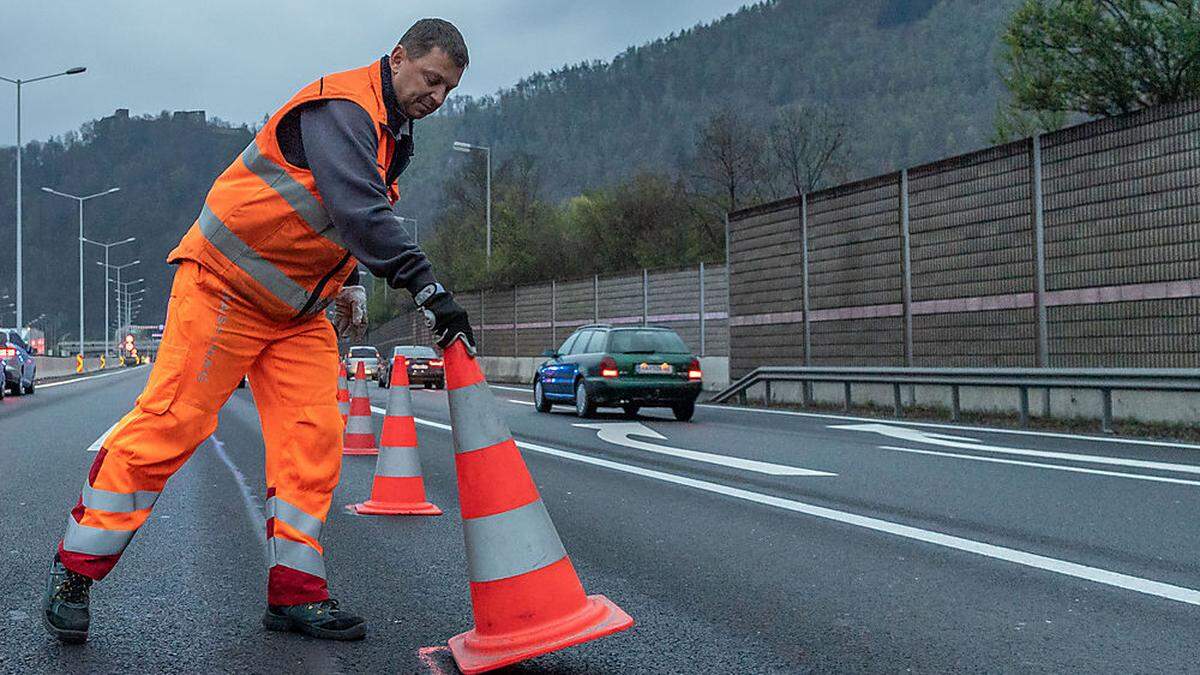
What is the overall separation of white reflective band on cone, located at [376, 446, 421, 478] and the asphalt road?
1.22 feet

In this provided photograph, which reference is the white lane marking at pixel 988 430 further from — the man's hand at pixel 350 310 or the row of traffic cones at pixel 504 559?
the row of traffic cones at pixel 504 559

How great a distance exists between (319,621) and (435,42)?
191cm

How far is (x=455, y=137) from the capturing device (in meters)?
144

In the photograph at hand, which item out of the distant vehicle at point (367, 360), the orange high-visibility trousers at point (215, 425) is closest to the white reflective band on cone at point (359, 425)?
the orange high-visibility trousers at point (215, 425)

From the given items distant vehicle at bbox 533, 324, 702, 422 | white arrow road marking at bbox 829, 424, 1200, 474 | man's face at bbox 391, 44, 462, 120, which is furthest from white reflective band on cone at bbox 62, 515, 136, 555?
distant vehicle at bbox 533, 324, 702, 422

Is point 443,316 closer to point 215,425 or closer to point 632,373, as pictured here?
point 215,425

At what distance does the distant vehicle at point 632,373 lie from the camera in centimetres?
1678

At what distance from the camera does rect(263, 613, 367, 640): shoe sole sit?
4.11 meters

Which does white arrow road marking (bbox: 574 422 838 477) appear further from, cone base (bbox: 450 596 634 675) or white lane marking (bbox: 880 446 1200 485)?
cone base (bbox: 450 596 634 675)

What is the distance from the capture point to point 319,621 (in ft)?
13.5

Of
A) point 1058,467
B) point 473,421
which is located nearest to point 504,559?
point 473,421


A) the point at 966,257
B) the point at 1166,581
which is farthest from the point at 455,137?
the point at 1166,581

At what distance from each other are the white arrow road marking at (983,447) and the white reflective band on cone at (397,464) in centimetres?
549

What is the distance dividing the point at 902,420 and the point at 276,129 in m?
13.1
